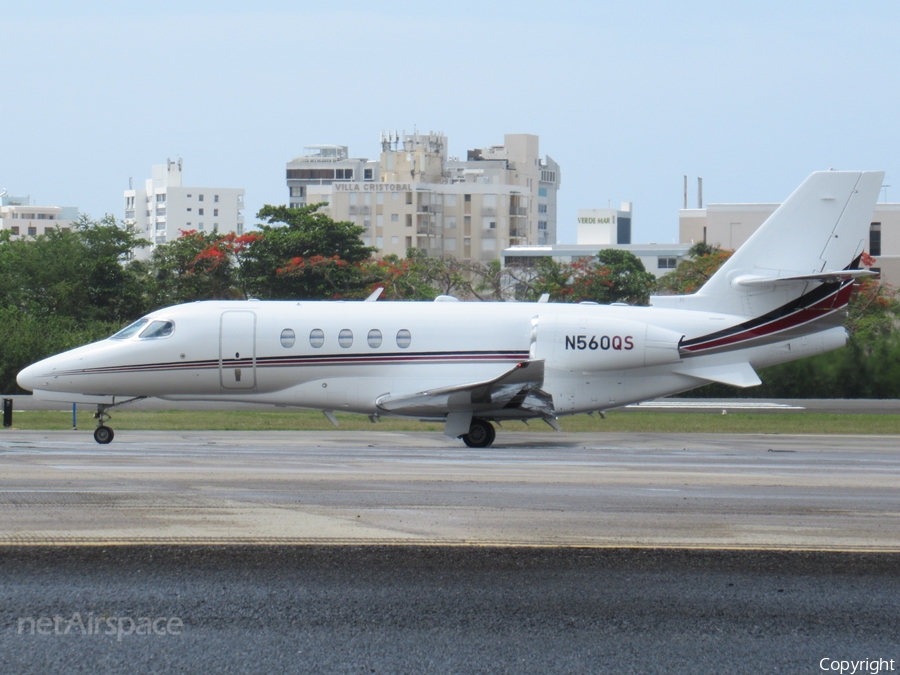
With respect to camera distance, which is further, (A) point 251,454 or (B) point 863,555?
(A) point 251,454

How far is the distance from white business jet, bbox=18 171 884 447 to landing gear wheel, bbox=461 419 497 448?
0.03 m

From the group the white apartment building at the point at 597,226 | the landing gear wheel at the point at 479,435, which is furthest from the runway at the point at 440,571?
the white apartment building at the point at 597,226

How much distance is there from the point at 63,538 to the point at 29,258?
4855 centimetres

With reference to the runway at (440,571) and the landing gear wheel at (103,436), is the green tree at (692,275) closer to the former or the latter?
the landing gear wheel at (103,436)

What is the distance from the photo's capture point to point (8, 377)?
134ft

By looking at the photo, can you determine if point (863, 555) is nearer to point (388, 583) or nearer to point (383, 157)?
point (388, 583)

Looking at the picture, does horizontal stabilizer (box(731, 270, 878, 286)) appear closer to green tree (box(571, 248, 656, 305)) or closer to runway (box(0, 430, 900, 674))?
runway (box(0, 430, 900, 674))

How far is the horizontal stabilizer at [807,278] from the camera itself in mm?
22906

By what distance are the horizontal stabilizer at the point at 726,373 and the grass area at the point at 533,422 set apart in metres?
5.13

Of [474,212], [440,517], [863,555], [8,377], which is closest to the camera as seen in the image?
[863,555]

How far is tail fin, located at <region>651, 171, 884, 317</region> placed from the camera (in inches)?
953

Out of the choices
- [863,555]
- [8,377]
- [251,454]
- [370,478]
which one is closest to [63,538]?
[370,478]

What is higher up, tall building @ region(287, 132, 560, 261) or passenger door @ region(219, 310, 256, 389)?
tall building @ region(287, 132, 560, 261)

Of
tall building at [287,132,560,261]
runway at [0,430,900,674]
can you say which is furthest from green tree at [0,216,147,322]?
tall building at [287,132,560,261]
